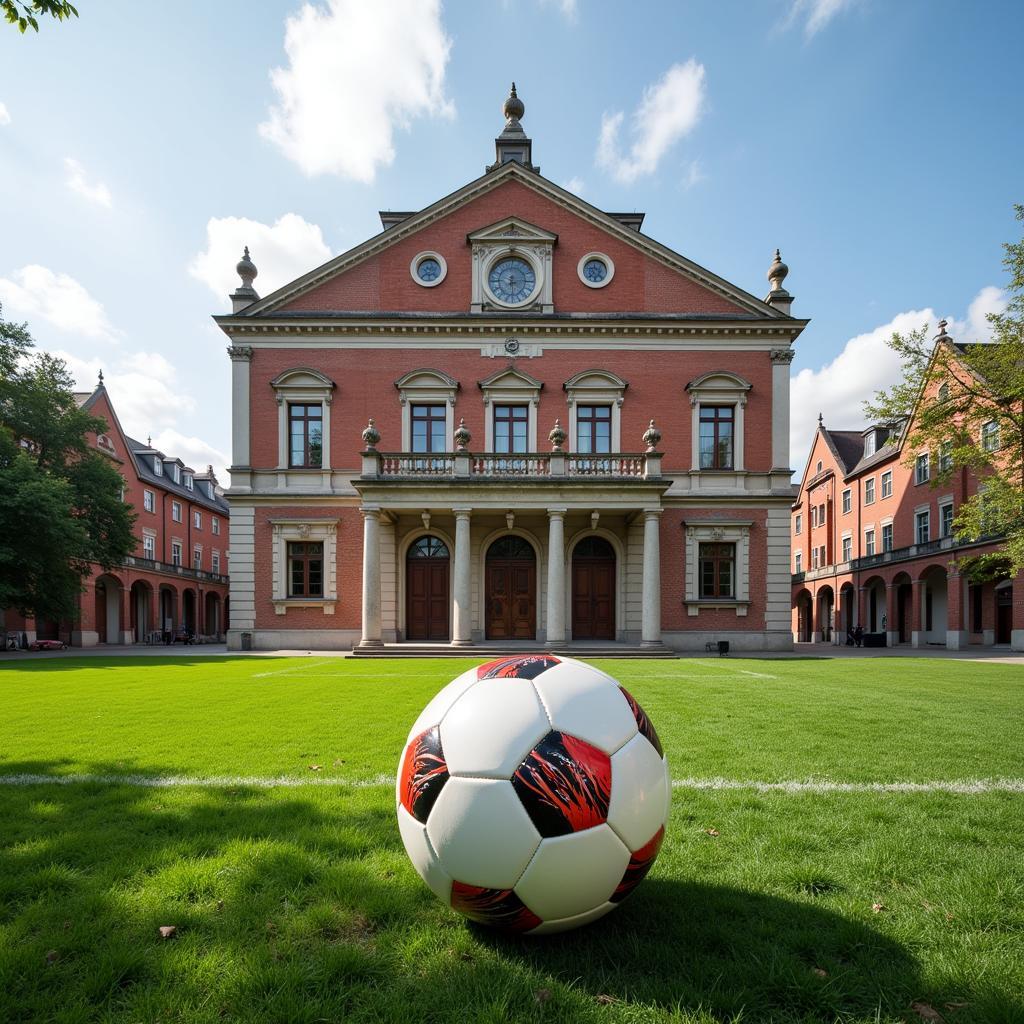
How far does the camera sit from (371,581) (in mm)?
20547

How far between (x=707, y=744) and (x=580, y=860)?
458cm

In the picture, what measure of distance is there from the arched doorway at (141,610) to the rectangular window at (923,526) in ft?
172

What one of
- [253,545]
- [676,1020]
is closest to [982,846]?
[676,1020]

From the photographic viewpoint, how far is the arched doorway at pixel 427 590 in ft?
74.4

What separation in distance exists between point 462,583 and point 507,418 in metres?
7.40

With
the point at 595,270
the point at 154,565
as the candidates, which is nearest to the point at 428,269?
the point at 595,270

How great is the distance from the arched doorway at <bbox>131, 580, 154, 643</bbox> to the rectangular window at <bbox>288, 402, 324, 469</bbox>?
2536 cm

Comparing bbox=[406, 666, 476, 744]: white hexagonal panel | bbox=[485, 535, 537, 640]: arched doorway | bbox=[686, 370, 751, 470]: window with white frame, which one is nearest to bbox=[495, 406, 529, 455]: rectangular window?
bbox=[485, 535, 537, 640]: arched doorway

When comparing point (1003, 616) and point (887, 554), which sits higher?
point (887, 554)

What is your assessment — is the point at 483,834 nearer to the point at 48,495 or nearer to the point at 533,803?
the point at 533,803

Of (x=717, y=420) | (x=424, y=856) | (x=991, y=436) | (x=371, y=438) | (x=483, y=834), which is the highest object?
(x=717, y=420)

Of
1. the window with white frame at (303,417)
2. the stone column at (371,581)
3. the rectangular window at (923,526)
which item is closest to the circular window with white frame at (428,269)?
the window with white frame at (303,417)

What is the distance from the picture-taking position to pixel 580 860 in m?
2.62

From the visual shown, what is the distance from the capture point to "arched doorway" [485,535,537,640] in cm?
2269
